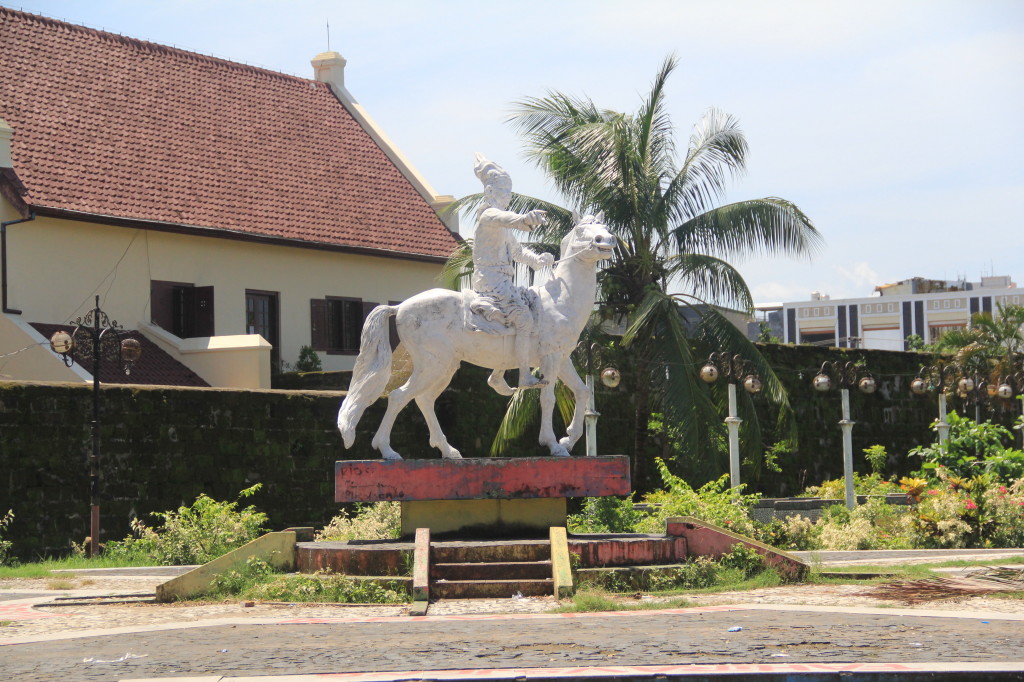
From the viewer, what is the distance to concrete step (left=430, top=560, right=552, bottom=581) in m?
12.6

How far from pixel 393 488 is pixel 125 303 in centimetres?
1305

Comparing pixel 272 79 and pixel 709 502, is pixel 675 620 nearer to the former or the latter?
pixel 709 502

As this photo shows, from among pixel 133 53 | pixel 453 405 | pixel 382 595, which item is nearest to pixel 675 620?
pixel 382 595

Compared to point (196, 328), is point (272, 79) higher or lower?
higher

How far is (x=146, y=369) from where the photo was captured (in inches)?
915

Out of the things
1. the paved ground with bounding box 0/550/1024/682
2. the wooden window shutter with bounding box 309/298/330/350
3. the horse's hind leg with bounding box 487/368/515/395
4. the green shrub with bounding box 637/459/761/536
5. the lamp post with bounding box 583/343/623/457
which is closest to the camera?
the paved ground with bounding box 0/550/1024/682

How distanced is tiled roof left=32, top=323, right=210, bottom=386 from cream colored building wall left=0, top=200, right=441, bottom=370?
1.72ft

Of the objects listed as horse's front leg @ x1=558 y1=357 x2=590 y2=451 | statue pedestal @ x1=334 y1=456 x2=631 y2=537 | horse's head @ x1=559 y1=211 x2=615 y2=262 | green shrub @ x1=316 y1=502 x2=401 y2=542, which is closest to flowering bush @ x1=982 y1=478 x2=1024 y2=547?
statue pedestal @ x1=334 y1=456 x2=631 y2=537

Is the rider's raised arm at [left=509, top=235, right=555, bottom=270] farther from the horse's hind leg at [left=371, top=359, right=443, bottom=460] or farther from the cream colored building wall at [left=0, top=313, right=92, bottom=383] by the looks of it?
the cream colored building wall at [left=0, top=313, right=92, bottom=383]

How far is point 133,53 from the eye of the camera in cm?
2872

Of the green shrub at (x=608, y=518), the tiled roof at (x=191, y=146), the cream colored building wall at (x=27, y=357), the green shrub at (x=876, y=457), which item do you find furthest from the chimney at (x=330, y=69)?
the green shrub at (x=608, y=518)

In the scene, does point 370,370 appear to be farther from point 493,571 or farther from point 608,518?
point 608,518

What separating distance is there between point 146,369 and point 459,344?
1104 centimetres

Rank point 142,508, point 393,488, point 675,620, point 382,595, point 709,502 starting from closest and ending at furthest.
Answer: point 675,620, point 382,595, point 393,488, point 709,502, point 142,508
